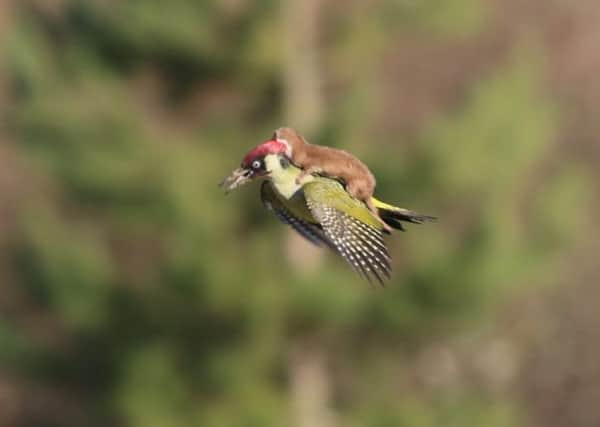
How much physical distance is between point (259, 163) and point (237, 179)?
0.11 m

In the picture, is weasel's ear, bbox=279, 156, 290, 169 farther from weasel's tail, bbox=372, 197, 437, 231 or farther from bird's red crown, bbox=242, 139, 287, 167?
weasel's tail, bbox=372, 197, 437, 231

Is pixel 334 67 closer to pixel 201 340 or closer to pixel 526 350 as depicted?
pixel 201 340

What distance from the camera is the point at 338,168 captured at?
362cm

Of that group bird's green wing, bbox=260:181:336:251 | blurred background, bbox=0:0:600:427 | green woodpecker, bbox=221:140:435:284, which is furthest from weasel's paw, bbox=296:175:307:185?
blurred background, bbox=0:0:600:427

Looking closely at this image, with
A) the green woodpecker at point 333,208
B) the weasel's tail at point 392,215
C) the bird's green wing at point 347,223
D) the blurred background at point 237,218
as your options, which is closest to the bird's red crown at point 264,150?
the green woodpecker at point 333,208

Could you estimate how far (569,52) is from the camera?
18.0m

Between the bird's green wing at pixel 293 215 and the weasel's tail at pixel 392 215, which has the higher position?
the bird's green wing at pixel 293 215

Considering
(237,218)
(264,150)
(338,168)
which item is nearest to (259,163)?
(264,150)

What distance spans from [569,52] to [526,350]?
335 cm

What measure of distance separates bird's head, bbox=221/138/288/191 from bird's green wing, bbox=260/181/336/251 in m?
0.16

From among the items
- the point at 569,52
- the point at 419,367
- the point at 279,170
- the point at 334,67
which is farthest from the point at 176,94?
the point at 279,170

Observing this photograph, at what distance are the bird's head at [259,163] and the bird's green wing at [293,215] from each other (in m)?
0.16

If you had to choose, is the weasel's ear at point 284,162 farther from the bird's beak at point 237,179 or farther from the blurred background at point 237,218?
the blurred background at point 237,218

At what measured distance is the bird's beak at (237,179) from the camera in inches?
133
